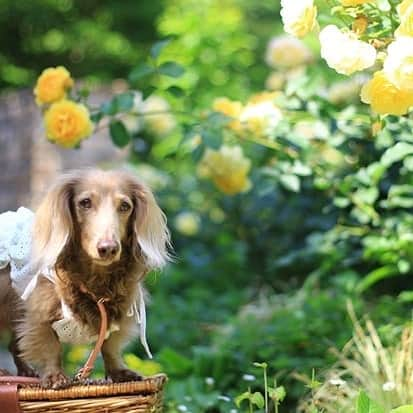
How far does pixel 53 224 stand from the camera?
3055 millimetres

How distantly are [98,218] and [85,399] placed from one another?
502 mm

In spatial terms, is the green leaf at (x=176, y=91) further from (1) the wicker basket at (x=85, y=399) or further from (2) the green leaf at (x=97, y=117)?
(1) the wicker basket at (x=85, y=399)

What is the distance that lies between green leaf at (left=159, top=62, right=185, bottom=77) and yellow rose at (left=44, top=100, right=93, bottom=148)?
376 millimetres

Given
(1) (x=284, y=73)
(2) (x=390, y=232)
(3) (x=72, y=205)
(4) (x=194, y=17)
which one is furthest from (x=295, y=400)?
(4) (x=194, y=17)

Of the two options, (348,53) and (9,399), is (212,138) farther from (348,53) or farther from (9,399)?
(9,399)

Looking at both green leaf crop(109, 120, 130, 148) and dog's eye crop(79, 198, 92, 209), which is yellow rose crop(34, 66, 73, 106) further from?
dog's eye crop(79, 198, 92, 209)

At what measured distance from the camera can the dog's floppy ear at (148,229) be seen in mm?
3092

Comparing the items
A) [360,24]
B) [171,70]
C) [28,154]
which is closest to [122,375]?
[360,24]

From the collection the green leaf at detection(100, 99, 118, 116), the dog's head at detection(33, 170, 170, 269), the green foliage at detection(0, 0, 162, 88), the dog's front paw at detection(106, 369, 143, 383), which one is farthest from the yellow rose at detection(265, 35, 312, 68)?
the green foliage at detection(0, 0, 162, 88)

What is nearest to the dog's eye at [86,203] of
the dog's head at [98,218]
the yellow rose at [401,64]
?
the dog's head at [98,218]

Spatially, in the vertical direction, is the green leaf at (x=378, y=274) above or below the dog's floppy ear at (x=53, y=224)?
above

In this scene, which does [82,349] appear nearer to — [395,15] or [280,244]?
[280,244]

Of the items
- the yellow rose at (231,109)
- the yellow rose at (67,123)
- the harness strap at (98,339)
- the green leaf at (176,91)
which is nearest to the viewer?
the harness strap at (98,339)

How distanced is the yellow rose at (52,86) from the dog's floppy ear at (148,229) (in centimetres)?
129
